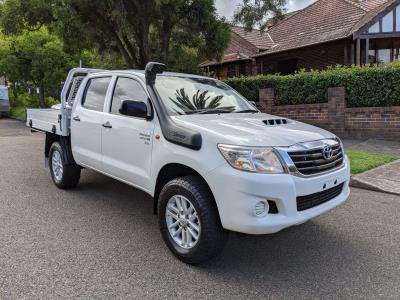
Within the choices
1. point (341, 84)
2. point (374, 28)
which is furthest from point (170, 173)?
point (374, 28)

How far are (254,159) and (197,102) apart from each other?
1455mm

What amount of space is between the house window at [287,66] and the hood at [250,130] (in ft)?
55.3

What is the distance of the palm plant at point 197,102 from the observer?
4388mm

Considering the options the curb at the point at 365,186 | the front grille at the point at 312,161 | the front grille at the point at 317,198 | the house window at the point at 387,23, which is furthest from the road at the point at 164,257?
the house window at the point at 387,23

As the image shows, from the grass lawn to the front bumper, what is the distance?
4.09m

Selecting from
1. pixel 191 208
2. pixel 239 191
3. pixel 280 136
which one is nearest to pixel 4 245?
pixel 191 208

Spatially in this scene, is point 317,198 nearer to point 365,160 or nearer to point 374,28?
point 365,160

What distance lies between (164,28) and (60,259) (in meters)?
9.12

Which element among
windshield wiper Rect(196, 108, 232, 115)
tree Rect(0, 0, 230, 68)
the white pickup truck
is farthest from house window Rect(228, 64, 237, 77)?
windshield wiper Rect(196, 108, 232, 115)

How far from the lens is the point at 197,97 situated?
15.4 ft

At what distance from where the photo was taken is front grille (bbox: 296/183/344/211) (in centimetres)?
353

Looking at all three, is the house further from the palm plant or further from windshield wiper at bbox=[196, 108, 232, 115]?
windshield wiper at bbox=[196, 108, 232, 115]

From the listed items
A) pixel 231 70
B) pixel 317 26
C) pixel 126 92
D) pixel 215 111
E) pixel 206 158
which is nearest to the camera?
pixel 206 158

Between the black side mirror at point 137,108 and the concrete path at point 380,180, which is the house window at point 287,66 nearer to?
the concrete path at point 380,180
